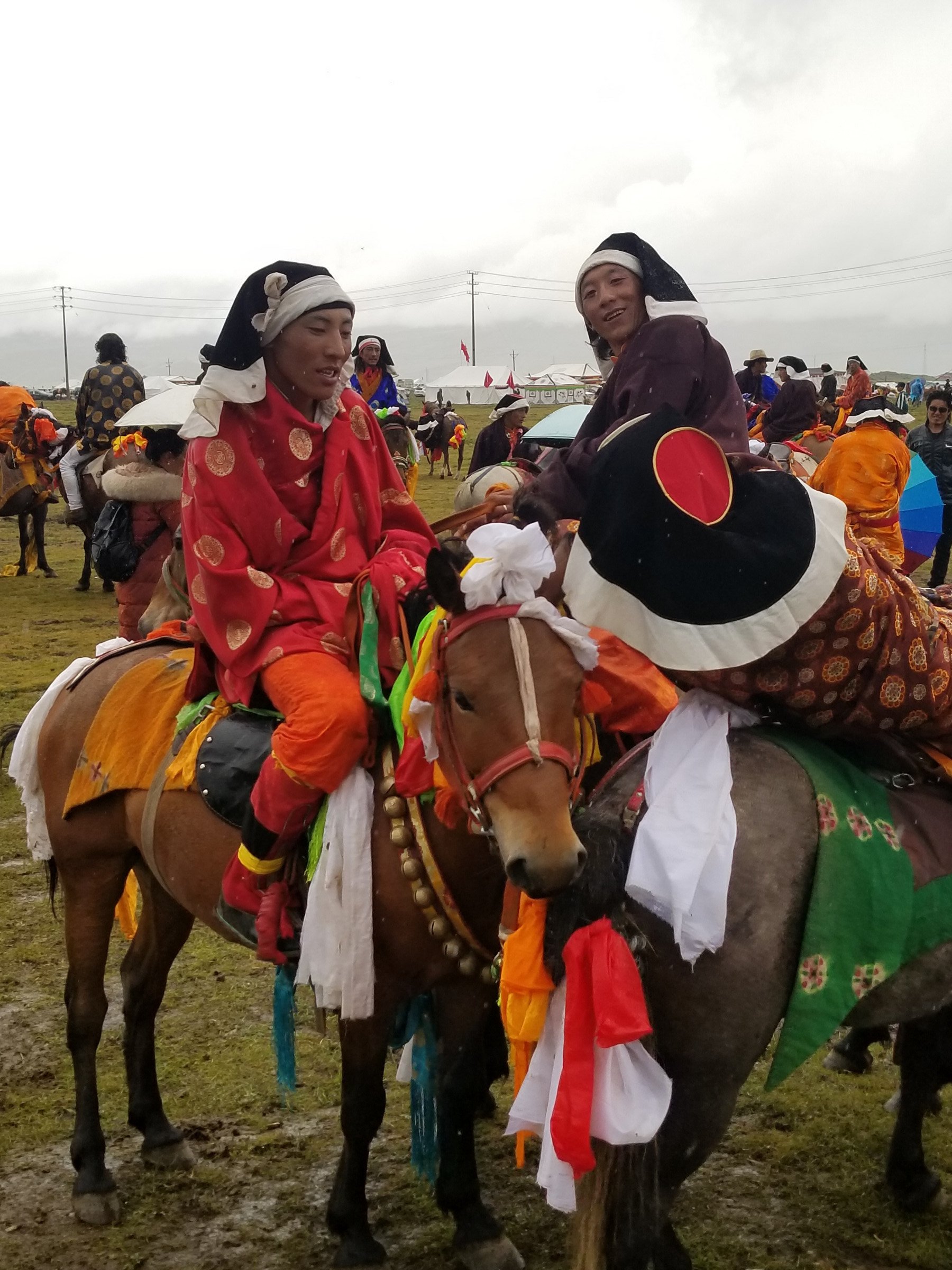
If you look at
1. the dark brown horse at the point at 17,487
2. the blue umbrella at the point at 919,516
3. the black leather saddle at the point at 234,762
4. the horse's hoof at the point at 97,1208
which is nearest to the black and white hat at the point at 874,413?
the blue umbrella at the point at 919,516

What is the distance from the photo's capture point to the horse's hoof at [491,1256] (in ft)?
10.7

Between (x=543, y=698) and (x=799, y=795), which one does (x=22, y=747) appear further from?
(x=799, y=795)

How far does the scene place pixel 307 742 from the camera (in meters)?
2.98

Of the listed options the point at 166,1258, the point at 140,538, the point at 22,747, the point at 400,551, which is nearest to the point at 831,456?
the point at 140,538

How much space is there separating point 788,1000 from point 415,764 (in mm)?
1000

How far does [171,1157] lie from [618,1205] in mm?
1987

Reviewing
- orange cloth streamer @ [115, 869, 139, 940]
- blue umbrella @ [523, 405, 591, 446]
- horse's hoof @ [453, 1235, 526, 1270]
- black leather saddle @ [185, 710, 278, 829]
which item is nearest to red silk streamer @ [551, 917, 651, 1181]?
horse's hoof @ [453, 1235, 526, 1270]

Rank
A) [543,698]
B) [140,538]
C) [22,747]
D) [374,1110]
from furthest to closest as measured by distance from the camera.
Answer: [140,538] < [22,747] < [374,1110] < [543,698]

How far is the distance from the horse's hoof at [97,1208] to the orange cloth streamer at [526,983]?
183 centimetres

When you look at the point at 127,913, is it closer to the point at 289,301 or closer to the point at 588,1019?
the point at 289,301

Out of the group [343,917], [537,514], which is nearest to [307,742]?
[343,917]

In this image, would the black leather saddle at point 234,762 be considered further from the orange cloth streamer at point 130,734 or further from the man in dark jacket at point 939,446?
the man in dark jacket at point 939,446

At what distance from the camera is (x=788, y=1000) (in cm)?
248

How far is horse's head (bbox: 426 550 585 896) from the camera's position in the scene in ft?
7.52
